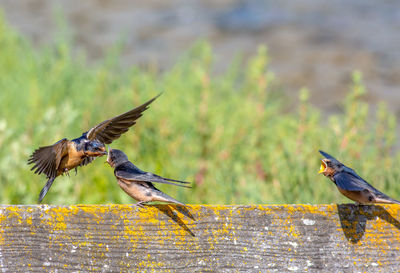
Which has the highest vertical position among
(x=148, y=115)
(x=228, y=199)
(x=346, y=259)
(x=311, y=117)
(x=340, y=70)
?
(x=340, y=70)

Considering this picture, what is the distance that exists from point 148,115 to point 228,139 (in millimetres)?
876

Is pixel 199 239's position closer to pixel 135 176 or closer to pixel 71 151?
pixel 135 176

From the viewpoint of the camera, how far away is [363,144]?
5547mm

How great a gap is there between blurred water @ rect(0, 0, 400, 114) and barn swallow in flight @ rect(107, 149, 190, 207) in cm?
795

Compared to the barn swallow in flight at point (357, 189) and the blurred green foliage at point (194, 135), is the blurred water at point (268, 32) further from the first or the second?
the barn swallow in flight at point (357, 189)

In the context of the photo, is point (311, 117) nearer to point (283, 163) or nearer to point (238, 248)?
point (283, 163)

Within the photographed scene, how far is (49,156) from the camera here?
2.96m

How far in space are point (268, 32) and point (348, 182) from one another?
34.4 feet

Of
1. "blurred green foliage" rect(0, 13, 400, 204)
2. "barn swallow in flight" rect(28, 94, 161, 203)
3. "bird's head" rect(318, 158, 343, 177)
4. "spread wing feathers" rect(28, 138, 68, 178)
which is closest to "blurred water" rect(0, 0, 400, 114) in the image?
"blurred green foliage" rect(0, 13, 400, 204)

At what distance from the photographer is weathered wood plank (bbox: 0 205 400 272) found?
2314 millimetres

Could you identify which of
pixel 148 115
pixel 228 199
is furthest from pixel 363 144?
pixel 148 115

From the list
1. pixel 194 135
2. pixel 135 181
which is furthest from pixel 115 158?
pixel 194 135

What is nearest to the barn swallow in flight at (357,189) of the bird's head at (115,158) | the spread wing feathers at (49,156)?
the bird's head at (115,158)

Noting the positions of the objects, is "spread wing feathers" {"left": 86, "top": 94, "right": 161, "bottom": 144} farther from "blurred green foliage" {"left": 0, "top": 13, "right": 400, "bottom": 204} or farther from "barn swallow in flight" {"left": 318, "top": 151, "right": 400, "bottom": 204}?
"blurred green foliage" {"left": 0, "top": 13, "right": 400, "bottom": 204}
